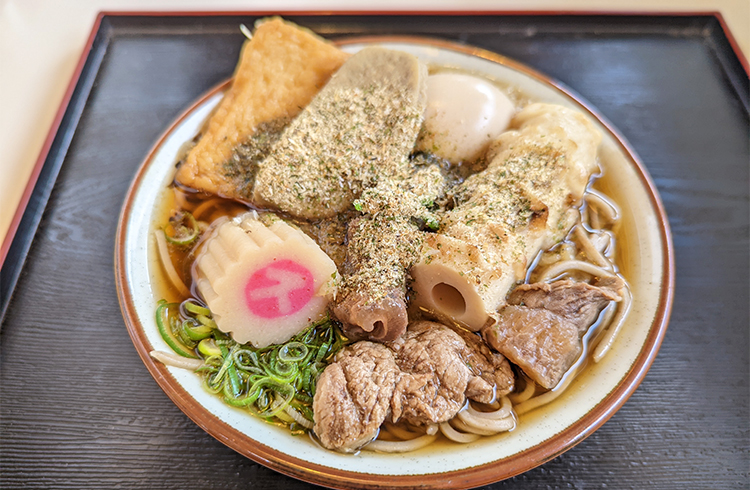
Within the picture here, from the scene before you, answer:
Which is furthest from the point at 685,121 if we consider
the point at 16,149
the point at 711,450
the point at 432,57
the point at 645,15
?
the point at 16,149

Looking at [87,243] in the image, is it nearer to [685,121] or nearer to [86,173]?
[86,173]

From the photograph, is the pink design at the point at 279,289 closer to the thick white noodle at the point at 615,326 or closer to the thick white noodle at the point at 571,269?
the thick white noodle at the point at 571,269

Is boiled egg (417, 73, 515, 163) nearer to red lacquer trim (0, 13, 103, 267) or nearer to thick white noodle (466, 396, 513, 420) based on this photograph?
thick white noodle (466, 396, 513, 420)

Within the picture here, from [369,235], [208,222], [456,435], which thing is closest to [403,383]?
[456,435]

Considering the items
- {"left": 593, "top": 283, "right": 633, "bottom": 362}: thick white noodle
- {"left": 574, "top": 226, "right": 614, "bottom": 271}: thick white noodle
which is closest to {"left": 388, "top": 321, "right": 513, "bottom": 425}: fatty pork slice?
{"left": 593, "top": 283, "right": 633, "bottom": 362}: thick white noodle

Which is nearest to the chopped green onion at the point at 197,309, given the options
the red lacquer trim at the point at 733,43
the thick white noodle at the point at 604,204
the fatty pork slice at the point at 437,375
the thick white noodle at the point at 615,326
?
the fatty pork slice at the point at 437,375

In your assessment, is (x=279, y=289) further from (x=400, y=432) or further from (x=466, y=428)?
(x=466, y=428)
